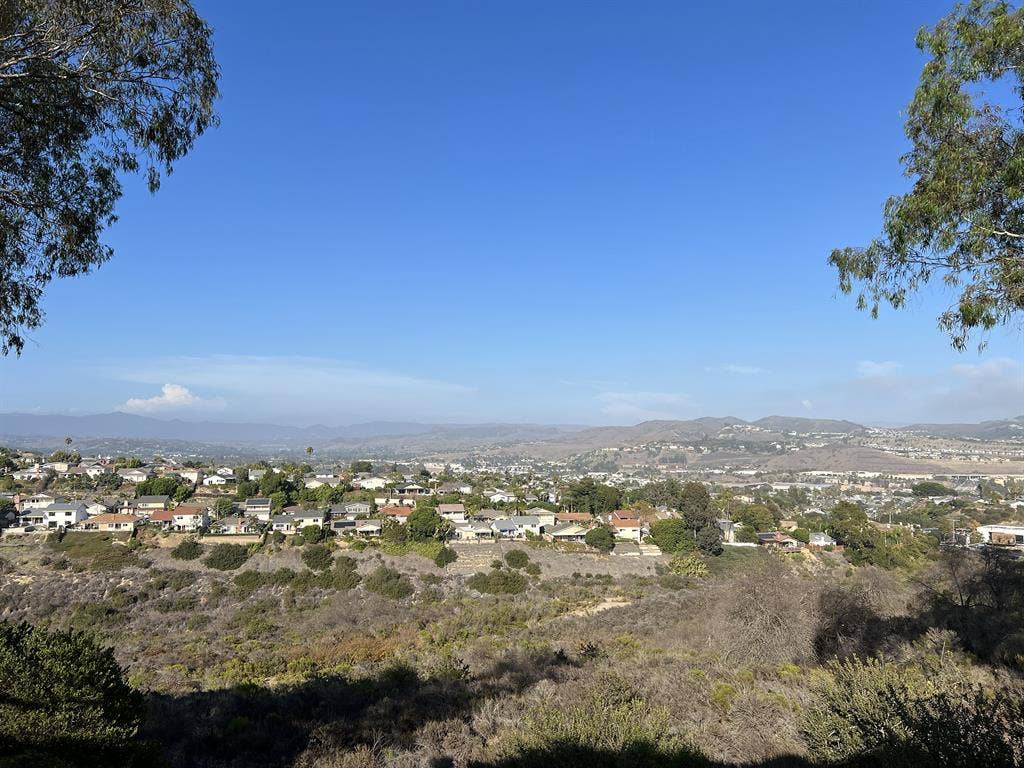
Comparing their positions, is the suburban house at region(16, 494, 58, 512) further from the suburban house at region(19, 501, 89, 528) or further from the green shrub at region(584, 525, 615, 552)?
the green shrub at region(584, 525, 615, 552)

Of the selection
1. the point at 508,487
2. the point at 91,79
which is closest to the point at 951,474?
the point at 508,487

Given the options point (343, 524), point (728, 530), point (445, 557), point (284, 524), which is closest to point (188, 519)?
point (284, 524)

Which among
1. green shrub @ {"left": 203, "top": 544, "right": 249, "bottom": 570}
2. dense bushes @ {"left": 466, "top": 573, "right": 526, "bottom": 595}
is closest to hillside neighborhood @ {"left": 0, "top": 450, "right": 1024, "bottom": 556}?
green shrub @ {"left": 203, "top": 544, "right": 249, "bottom": 570}

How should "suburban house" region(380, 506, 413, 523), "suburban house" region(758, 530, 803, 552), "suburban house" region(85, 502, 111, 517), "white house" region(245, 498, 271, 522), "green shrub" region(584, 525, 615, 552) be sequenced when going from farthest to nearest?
"white house" region(245, 498, 271, 522)
"suburban house" region(380, 506, 413, 523)
"suburban house" region(85, 502, 111, 517)
"suburban house" region(758, 530, 803, 552)
"green shrub" region(584, 525, 615, 552)

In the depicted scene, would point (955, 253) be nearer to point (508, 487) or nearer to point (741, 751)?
point (741, 751)

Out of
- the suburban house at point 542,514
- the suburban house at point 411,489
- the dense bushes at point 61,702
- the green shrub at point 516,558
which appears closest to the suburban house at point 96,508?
the suburban house at point 411,489

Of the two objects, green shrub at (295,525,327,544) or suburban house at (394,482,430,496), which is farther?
suburban house at (394,482,430,496)
